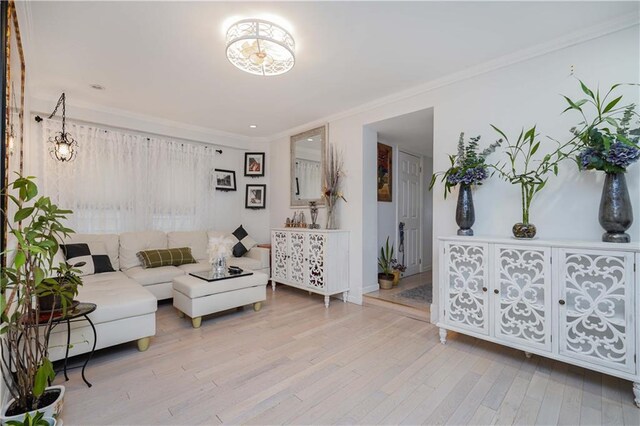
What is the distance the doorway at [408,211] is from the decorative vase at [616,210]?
1.68 meters

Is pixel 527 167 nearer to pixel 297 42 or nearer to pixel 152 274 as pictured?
pixel 297 42

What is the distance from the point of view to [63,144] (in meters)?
3.32

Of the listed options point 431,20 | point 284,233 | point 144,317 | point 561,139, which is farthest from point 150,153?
point 561,139

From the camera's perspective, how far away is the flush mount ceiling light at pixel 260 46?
206 centimetres

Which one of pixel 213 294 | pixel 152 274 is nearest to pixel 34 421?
pixel 213 294

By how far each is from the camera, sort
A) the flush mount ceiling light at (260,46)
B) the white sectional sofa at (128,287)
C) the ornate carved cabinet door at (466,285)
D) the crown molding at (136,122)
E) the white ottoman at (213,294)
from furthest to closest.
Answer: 1. the crown molding at (136,122)
2. the white ottoman at (213,294)
3. the ornate carved cabinet door at (466,285)
4. the white sectional sofa at (128,287)
5. the flush mount ceiling light at (260,46)

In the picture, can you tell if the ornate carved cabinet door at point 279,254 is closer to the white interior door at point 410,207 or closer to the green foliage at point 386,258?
the green foliage at point 386,258

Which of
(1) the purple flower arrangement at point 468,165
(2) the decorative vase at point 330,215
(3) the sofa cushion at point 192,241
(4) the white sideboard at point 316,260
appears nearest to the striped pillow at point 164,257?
(3) the sofa cushion at point 192,241

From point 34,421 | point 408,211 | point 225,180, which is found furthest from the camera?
point 408,211

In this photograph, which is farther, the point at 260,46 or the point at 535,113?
the point at 535,113

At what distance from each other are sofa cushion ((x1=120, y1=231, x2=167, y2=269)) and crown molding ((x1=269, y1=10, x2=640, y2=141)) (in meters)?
3.17

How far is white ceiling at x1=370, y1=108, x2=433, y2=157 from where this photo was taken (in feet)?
11.2

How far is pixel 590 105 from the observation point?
220 cm

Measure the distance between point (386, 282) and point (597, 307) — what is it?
2.42 meters
